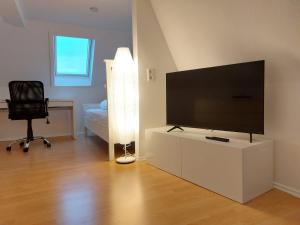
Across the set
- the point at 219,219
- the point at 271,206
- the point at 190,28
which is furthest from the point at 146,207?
the point at 190,28

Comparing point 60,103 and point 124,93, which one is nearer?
point 124,93

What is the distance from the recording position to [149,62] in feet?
10.5

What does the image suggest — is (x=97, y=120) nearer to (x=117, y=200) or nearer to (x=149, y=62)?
(x=149, y=62)

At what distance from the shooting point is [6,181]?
2.54 meters

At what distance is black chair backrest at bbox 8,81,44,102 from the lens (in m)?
4.14

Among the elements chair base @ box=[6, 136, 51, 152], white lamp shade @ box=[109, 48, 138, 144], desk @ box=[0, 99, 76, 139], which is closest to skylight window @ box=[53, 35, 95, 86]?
desk @ box=[0, 99, 76, 139]

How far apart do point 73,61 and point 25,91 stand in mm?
1571

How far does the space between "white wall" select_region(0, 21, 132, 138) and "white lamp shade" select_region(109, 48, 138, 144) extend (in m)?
2.27

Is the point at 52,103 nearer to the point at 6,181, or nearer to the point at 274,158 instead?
the point at 6,181

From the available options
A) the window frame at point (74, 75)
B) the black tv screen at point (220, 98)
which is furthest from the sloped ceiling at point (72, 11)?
the black tv screen at point (220, 98)

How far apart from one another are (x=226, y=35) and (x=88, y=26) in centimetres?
340

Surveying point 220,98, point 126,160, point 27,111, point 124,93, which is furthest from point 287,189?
point 27,111

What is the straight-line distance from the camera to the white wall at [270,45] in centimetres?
193

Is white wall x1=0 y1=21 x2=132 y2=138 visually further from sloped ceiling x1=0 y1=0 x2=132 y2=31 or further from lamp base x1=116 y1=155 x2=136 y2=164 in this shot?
lamp base x1=116 y1=155 x2=136 y2=164
